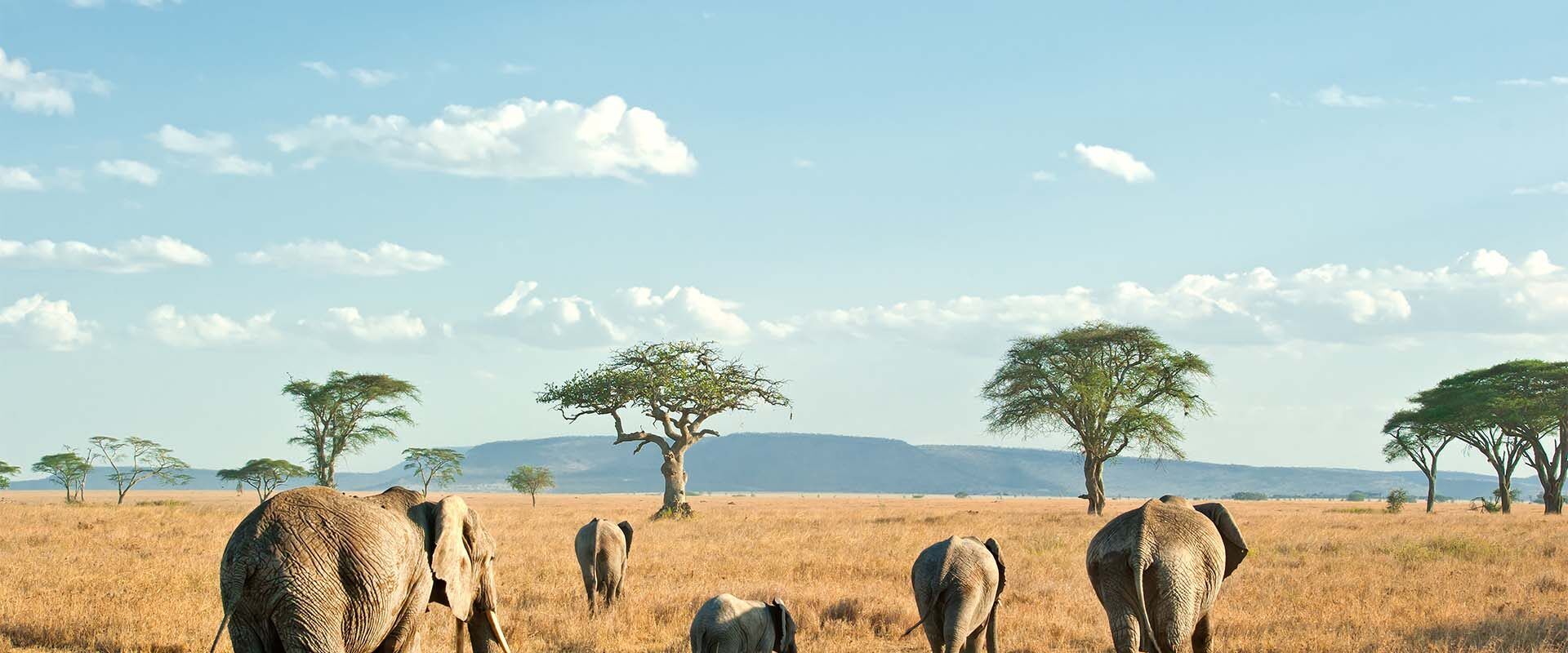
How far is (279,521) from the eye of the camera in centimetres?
625

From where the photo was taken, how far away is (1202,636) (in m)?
9.82

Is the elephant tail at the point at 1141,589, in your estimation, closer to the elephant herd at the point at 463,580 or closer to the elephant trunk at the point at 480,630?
the elephant herd at the point at 463,580

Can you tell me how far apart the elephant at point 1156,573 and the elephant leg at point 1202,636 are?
2.53 ft

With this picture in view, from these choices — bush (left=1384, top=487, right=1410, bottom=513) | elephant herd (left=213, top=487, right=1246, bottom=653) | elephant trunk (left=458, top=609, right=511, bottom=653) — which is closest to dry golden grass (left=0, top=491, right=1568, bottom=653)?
elephant herd (left=213, top=487, right=1246, bottom=653)

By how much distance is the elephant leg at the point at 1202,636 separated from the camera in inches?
384

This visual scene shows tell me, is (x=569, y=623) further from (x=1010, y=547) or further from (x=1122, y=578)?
(x=1010, y=547)

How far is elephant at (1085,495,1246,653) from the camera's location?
8.45 metres

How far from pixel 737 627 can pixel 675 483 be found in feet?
119

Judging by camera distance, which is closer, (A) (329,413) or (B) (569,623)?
(B) (569,623)

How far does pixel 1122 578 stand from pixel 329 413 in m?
59.7

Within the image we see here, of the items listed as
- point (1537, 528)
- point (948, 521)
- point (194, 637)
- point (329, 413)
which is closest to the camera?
point (194, 637)

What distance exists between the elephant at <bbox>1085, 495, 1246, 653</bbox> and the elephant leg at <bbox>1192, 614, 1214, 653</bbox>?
77cm

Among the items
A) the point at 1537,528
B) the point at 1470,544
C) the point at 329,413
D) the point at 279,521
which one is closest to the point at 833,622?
the point at 279,521

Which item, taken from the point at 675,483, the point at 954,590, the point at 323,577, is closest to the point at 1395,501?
the point at 675,483
